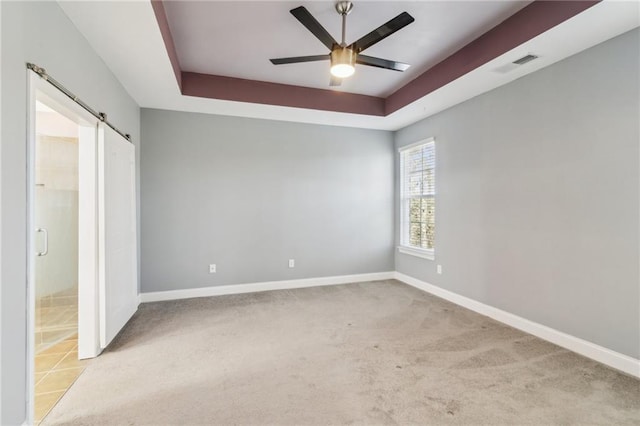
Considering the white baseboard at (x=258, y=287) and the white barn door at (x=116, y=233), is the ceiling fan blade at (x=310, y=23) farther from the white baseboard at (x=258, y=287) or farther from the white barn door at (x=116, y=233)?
the white baseboard at (x=258, y=287)

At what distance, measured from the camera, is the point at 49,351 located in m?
2.69

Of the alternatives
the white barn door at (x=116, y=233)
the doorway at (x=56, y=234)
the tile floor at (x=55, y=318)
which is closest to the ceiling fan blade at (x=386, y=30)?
the white barn door at (x=116, y=233)

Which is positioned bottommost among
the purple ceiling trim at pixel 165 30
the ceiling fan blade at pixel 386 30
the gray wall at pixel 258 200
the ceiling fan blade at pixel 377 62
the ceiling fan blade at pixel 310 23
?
the gray wall at pixel 258 200

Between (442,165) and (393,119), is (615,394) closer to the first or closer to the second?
(442,165)

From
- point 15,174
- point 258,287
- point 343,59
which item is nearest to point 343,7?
point 343,59

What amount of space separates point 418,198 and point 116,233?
13.4 ft

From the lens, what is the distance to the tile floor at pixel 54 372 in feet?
6.48

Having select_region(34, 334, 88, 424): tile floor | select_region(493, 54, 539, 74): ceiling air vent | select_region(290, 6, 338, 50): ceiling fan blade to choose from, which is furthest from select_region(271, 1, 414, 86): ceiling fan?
select_region(34, 334, 88, 424): tile floor

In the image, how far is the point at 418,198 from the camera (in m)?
4.83

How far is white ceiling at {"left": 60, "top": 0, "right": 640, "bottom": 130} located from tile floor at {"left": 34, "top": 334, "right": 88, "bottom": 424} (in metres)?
2.59

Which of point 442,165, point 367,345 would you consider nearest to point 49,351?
point 367,345

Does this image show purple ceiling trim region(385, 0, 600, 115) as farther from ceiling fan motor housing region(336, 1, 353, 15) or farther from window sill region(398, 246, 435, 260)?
window sill region(398, 246, 435, 260)

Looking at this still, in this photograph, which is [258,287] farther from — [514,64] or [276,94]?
[514,64]

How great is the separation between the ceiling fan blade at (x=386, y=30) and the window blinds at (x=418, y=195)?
2.42 m
